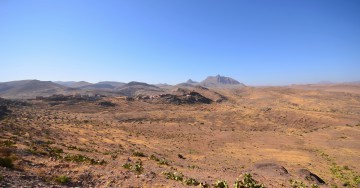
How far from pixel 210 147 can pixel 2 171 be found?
30758 millimetres

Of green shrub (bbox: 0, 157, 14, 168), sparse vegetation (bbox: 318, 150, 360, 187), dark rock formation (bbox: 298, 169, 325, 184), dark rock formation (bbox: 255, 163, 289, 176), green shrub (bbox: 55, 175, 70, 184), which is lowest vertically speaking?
sparse vegetation (bbox: 318, 150, 360, 187)

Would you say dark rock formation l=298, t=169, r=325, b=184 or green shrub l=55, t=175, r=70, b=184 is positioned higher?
green shrub l=55, t=175, r=70, b=184

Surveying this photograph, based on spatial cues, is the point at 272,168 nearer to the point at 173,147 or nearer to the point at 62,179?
the point at 173,147

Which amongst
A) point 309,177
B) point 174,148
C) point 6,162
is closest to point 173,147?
point 174,148

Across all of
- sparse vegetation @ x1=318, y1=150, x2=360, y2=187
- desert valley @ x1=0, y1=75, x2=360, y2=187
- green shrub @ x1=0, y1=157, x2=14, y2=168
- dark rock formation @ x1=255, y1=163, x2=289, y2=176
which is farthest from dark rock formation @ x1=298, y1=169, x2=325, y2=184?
green shrub @ x1=0, y1=157, x2=14, y2=168

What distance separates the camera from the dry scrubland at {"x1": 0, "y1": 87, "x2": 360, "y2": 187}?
15156mm

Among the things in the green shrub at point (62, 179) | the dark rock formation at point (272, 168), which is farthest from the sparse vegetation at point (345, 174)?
the green shrub at point (62, 179)

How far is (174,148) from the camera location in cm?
3684

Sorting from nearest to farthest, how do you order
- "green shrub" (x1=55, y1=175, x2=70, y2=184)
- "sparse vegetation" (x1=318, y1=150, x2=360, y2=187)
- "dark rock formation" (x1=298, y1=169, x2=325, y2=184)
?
"green shrub" (x1=55, y1=175, x2=70, y2=184) → "dark rock formation" (x1=298, y1=169, x2=325, y2=184) → "sparse vegetation" (x1=318, y1=150, x2=360, y2=187)

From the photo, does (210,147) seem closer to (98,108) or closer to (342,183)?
(342,183)

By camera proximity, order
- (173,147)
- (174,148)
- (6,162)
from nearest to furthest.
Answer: (6,162) → (174,148) → (173,147)

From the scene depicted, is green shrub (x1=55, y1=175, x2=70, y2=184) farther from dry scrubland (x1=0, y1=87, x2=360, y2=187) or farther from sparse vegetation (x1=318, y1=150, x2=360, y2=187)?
sparse vegetation (x1=318, y1=150, x2=360, y2=187)

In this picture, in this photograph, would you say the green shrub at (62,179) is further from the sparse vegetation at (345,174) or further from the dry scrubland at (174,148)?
the sparse vegetation at (345,174)

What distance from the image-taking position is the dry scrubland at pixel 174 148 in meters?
15.2
